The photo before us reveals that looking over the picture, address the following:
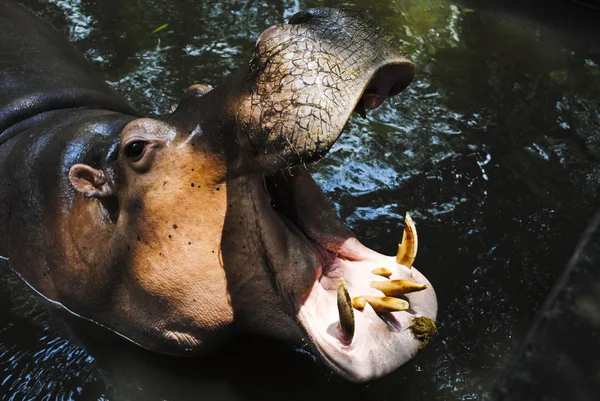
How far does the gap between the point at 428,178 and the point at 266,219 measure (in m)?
2.06

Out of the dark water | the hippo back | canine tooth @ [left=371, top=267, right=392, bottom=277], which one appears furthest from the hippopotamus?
the hippo back

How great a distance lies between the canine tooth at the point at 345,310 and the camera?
2531 millimetres

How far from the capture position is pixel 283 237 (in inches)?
113

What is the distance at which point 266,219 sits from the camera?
284 centimetres

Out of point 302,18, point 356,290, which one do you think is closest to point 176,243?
point 356,290

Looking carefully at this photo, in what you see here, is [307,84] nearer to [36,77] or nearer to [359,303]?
[359,303]

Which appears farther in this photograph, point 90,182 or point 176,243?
point 90,182

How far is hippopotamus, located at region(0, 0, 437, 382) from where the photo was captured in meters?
2.55

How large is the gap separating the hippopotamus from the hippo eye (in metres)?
0.01

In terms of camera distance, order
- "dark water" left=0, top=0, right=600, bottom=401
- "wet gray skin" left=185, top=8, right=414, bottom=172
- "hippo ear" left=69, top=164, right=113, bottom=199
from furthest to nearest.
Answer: "dark water" left=0, top=0, right=600, bottom=401
"hippo ear" left=69, top=164, right=113, bottom=199
"wet gray skin" left=185, top=8, right=414, bottom=172

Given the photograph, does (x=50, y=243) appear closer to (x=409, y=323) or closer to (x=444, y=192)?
(x=409, y=323)

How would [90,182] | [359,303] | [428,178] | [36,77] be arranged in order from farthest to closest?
1. [428,178]
2. [36,77]
3. [90,182]
4. [359,303]

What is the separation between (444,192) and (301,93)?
2.26 m

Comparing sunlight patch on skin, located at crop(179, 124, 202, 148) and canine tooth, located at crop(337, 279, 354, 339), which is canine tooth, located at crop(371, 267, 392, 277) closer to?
canine tooth, located at crop(337, 279, 354, 339)
